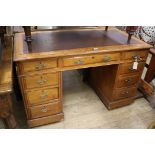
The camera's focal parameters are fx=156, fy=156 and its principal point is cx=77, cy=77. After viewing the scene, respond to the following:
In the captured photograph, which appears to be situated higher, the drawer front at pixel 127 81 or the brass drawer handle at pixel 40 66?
the brass drawer handle at pixel 40 66

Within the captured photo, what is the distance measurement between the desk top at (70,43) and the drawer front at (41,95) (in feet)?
1.15

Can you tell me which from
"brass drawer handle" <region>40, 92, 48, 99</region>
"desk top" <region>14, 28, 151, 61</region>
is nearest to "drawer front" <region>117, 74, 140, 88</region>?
"desk top" <region>14, 28, 151, 61</region>

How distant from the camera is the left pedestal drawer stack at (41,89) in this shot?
3.96ft

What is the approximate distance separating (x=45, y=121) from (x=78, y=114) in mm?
396

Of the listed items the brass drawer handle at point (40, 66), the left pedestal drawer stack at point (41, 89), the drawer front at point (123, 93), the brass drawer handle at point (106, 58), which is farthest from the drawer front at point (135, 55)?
the brass drawer handle at point (40, 66)

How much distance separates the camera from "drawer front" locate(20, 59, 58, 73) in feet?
3.84

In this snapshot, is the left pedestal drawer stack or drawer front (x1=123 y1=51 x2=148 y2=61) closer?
the left pedestal drawer stack

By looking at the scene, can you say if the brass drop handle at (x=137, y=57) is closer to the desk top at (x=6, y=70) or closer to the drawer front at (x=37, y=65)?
the drawer front at (x=37, y=65)

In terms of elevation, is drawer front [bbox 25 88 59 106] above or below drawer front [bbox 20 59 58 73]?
below

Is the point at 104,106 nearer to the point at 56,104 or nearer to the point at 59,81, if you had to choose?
the point at 56,104

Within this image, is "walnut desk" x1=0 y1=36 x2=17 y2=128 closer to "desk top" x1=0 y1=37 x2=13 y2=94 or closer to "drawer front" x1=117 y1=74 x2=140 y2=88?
"desk top" x1=0 y1=37 x2=13 y2=94

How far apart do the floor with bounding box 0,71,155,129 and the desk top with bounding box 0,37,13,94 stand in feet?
2.53

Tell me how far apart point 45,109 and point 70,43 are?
26.1 inches
